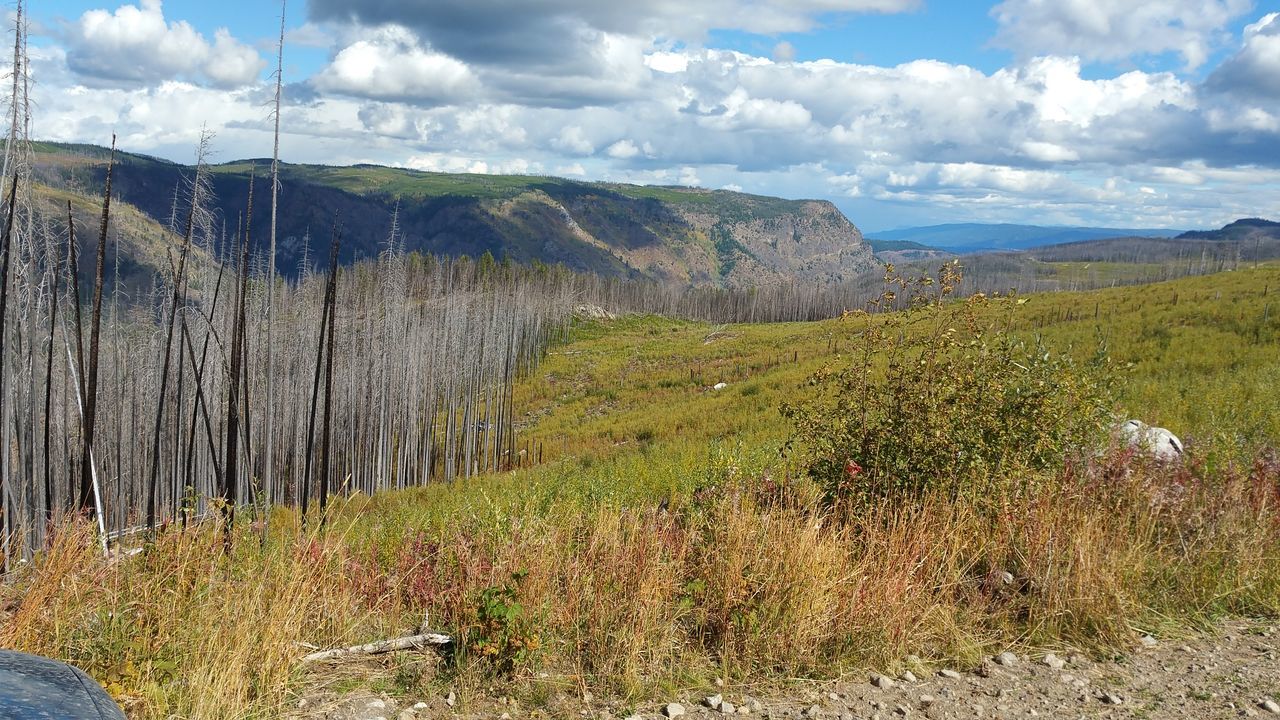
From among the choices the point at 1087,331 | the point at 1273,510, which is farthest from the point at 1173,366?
the point at 1273,510

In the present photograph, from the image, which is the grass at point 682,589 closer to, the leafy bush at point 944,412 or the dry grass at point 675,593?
the dry grass at point 675,593

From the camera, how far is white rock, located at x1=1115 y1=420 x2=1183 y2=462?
8.70 metres

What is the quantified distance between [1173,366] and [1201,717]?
2502 centimetres

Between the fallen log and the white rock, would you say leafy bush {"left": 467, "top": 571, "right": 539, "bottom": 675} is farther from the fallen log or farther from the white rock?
the white rock

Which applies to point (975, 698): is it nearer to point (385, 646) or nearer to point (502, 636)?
point (502, 636)

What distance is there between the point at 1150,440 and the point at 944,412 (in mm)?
4579

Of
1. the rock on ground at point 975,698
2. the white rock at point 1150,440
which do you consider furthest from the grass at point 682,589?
the white rock at point 1150,440

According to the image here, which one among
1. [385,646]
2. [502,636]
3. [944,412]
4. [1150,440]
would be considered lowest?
[385,646]

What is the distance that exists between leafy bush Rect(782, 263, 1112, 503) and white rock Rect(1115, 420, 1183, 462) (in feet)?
4.61

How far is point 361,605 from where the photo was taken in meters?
5.50

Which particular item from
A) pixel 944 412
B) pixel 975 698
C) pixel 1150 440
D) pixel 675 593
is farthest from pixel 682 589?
pixel 1150 440

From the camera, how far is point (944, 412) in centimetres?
707

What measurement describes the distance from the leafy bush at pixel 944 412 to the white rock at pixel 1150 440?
1406 millimetres

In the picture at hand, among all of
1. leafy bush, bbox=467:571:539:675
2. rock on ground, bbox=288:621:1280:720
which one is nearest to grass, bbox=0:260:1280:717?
leafy bush, bbox=467:571:539:675
